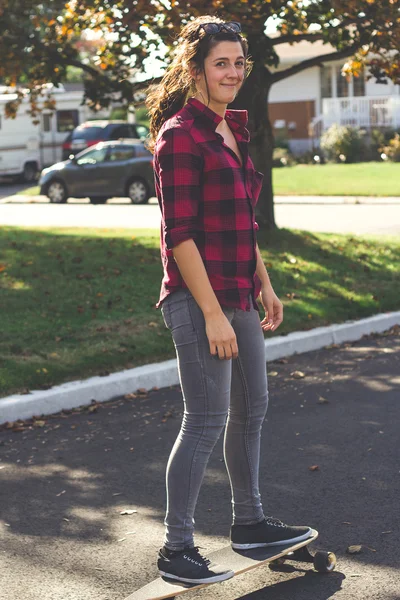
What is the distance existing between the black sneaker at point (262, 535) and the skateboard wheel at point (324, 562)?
0.11 metres

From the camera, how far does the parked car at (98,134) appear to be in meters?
34.9

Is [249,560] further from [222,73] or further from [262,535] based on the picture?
[222,73]

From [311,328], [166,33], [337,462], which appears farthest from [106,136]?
[337,462]

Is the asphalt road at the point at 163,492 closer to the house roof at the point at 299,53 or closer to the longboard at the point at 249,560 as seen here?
the longboard at the point at 249,560

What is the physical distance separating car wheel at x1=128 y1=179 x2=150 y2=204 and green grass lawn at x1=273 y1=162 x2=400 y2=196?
3292 millimetres

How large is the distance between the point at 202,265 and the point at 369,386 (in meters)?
4.06

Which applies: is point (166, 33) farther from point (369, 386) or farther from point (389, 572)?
point (389, 572)

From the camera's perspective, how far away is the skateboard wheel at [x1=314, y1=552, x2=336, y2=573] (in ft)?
13.8

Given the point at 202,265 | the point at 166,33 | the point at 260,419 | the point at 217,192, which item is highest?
the point at 166,33

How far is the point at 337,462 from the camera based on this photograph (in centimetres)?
580

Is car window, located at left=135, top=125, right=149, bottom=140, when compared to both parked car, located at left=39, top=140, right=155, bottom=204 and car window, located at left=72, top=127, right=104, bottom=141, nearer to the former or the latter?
car window, located at left=72, top=127, right=104, bottom=141

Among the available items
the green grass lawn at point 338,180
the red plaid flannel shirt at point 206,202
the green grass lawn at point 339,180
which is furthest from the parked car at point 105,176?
the red plaid flannel shirt at point 206,202

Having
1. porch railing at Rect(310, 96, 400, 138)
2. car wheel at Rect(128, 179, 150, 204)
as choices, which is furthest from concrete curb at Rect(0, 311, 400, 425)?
porch railing at Rect(310, 96, 400, 138)

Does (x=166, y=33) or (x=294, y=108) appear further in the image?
(x=294, y=108)
